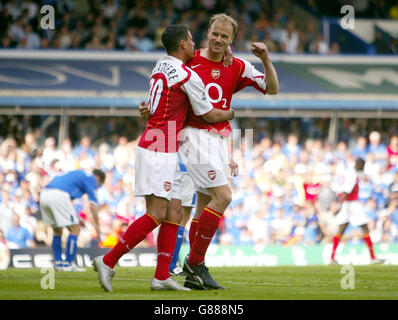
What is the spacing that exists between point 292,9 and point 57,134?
359 inches

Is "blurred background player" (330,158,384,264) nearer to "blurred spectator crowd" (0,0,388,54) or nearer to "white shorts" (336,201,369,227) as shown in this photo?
"white shorts" (336,201,369,227)

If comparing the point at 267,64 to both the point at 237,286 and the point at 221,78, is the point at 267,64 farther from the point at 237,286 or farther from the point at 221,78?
the point at 237,286

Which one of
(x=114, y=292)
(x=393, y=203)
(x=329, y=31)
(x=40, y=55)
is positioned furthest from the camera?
(x=329, y=31)

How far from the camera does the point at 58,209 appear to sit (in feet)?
43.1

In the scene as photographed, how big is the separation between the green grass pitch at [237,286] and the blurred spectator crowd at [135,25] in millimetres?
10753

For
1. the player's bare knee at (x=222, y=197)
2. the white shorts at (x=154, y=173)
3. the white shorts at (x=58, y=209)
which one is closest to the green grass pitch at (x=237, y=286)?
the player's bare knee at (x=222, y=197)

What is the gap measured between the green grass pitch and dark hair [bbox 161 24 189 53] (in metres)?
2.42

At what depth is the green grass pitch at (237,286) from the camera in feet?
24.7

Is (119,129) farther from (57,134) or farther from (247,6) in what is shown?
(247,6)

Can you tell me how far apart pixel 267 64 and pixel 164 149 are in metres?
1.48

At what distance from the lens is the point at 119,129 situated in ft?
66.0

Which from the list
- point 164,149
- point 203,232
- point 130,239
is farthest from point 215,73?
point 130,239

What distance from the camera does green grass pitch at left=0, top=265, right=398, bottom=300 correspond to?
753 centimetres
